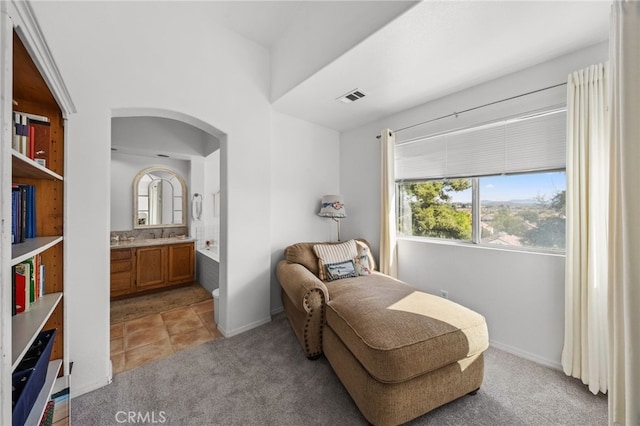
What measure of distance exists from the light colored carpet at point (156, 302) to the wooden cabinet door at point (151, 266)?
0.18 meters

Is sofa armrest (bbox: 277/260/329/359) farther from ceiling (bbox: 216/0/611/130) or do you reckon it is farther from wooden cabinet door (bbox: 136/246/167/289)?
wooden cabinet door (bbox: 136/246/167/289)

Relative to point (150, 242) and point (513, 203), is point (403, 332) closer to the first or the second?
point (513, 203)

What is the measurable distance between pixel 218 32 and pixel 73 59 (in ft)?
3.96

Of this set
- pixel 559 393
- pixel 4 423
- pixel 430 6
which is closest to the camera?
pixel 4 423

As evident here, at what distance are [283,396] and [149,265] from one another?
119 inches

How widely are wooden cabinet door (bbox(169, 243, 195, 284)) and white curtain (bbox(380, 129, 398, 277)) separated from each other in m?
3.08

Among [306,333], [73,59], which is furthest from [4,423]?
[73,59]

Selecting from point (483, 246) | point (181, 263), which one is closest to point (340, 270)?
point (483, 246)

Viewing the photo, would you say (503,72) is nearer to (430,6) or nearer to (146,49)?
(430,6)

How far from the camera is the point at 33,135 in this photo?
4.14 ft

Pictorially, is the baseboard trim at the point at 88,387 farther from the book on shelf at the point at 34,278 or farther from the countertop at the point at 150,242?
the countertop at the point at 150,242

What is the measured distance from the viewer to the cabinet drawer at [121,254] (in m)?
3.23

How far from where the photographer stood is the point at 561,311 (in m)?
1.84

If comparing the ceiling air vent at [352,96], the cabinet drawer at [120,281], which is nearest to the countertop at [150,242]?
the cabinet drawer at [120,281]
